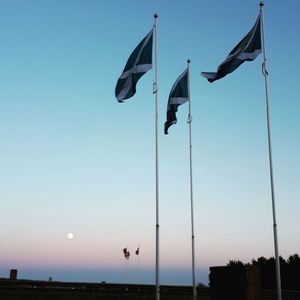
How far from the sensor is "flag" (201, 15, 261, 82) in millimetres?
21594

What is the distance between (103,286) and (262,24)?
21.4 metres

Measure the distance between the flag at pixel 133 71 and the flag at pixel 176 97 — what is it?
150 inches

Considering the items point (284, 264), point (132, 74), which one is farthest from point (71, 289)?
point (284, 264)

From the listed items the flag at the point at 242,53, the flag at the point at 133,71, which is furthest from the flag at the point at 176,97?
the flag at the point at 242,53

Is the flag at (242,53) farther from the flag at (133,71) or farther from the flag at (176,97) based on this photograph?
the flag at (176,97)

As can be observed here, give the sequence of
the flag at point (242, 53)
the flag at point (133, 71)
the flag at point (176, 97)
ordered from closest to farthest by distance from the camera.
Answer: the flag at point (242, 53) → the flag at point (133, 71) → the flag at point (176, 97)

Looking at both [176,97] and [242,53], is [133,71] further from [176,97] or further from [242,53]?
[242,53]

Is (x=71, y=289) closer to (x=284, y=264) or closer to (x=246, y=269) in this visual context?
(x=246, y=269)

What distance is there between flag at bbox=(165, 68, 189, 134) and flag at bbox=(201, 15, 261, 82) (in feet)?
14.5

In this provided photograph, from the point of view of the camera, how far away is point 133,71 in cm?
2275

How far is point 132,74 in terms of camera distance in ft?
74.6

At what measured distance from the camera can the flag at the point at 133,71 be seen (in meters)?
22.7

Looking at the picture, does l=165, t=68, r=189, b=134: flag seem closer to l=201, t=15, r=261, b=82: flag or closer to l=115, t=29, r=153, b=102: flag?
l=115, t=29, r=153, b=102: flag

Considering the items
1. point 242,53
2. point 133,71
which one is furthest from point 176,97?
point 242,53
